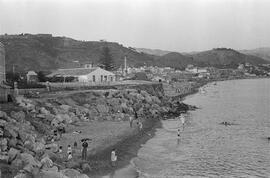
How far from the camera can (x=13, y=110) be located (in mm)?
29047

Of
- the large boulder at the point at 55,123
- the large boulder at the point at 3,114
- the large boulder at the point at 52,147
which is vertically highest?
Result: the large boulder at the point at 3,114

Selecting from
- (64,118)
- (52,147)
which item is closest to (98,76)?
(64,118)

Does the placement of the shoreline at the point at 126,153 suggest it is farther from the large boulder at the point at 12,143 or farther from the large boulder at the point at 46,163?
the large boulder at the point at 12,143

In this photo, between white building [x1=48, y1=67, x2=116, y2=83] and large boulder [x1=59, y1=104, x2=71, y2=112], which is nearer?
large boulder [x1=59, y1=104, x2=71, y2=112]

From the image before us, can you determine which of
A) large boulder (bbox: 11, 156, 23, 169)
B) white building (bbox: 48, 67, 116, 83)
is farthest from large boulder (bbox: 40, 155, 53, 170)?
A: white building (bbox: 48, 67, 116, 83)

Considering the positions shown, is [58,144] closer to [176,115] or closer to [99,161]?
[99,161]

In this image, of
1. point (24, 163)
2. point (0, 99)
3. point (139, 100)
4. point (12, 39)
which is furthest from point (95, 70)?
point (12, 39)

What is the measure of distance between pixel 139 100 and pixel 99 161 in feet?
88.7

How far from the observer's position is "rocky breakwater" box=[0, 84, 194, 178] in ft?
64.4

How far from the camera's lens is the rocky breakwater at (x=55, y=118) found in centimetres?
1964

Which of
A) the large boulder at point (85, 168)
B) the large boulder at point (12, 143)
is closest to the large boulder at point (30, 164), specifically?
the large boulder at point (12, 143)

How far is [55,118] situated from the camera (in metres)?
33.5

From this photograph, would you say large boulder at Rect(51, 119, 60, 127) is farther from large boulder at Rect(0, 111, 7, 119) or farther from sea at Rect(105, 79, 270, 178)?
sea at Rect(105, 79, 270, 178)

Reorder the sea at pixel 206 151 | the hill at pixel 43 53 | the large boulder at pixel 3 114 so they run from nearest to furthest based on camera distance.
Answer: the sea at pixel 206 151 → the large boulder at pixel 3 114 → the hill at pixel 43 53
